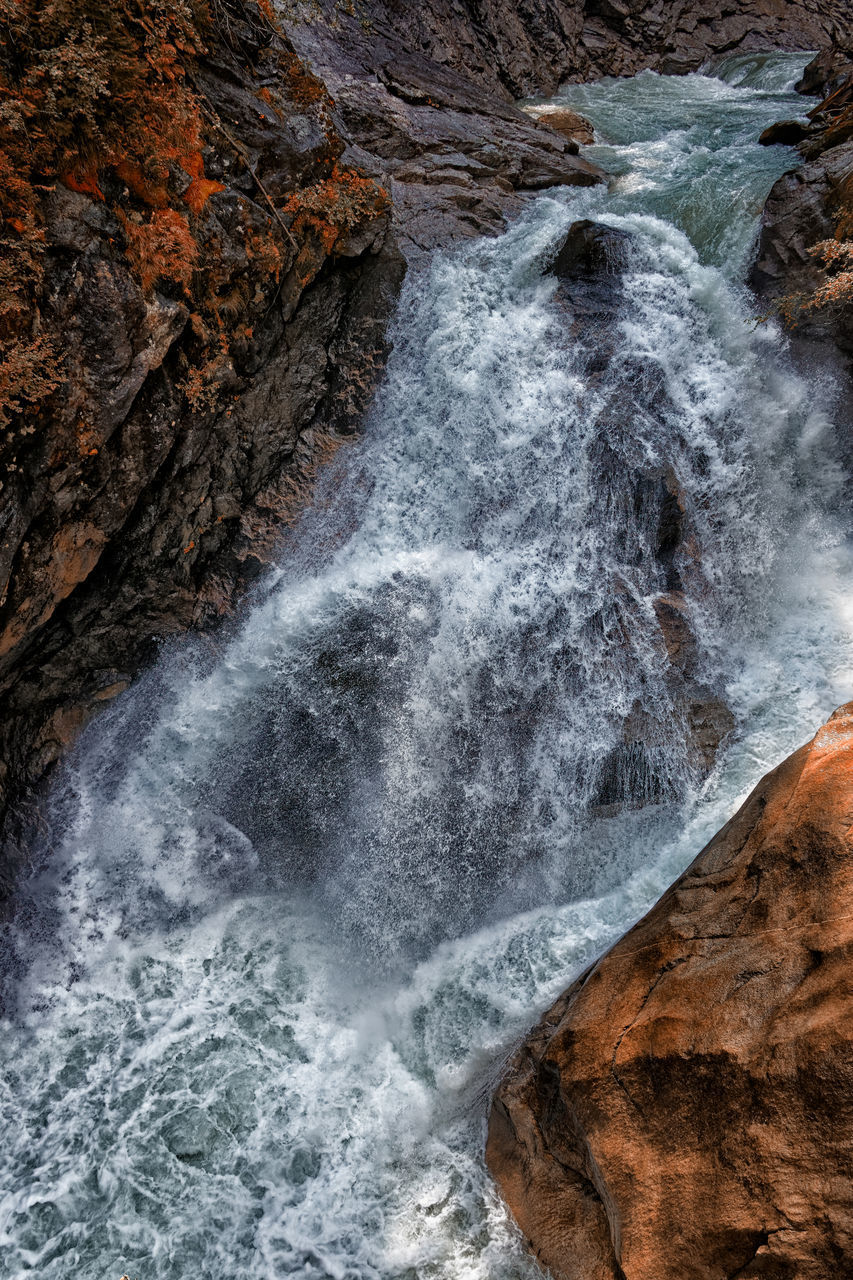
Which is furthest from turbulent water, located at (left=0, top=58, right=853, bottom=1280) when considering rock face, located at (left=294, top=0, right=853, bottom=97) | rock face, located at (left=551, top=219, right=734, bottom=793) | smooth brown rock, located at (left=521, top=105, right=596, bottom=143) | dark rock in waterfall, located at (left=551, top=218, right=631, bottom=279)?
rock face, located at (left=294, top=0, right=853, bottom=97)

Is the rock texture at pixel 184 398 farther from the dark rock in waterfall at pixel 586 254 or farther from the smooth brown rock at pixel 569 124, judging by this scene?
the smooth brown rock at pixel 569 124

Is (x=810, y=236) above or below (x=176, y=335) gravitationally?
above

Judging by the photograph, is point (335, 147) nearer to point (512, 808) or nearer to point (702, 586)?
point (702, 586)

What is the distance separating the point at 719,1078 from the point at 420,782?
3.61 metres

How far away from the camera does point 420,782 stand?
20.9ft

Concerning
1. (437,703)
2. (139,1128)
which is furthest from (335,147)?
(139,1128)

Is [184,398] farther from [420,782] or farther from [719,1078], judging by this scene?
[719,1078]

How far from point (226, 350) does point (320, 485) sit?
5.45 feet

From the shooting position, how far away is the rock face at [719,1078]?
2832 mm

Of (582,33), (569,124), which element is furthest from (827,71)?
(582,33)

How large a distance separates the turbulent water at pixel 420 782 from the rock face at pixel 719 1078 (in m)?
0.79

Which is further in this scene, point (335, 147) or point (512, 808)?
point (335, 147)

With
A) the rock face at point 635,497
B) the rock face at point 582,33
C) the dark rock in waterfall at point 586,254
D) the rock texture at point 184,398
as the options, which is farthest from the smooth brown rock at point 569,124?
the rock texture at point 184,398

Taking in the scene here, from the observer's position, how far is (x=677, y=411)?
7.59 meters
